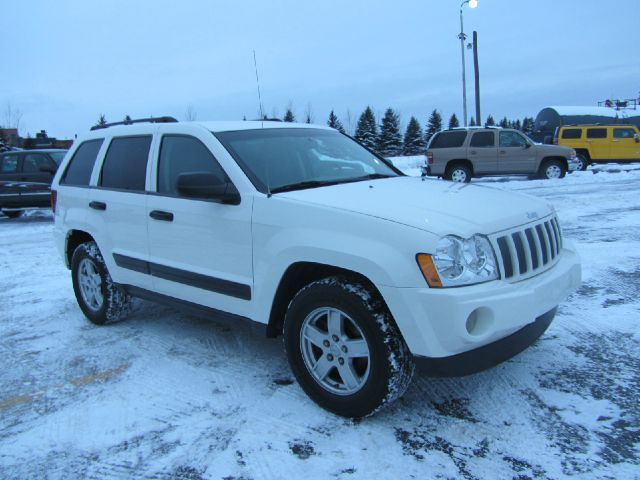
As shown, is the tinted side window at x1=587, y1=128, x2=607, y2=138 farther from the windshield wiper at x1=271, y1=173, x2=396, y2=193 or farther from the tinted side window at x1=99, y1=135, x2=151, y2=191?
the tinted side window at x1=99, y1=135, x2=151, y2=191

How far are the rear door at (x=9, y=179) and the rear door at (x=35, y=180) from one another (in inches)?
5.8

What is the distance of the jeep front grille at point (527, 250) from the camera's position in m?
2.92

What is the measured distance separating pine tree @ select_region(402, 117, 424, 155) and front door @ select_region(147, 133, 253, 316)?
191ft

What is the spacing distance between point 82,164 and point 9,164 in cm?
974

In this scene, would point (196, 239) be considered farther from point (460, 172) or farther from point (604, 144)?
point (604, 144)

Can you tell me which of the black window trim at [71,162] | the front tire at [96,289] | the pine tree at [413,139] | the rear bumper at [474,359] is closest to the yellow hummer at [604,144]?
the black window trim at [71,162]

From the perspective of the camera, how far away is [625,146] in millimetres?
21625

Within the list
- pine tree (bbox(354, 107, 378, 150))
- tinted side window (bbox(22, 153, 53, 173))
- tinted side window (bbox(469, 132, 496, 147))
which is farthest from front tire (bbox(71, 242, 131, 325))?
pine tree (bbox(354, 107, 378, 150))

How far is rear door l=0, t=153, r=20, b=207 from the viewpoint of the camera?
42.2 feet

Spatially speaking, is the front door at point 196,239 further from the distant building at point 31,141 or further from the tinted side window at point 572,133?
the tinted side window at point 572,133

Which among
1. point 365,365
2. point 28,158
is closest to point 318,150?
point 365,365

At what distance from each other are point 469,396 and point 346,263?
1209mm

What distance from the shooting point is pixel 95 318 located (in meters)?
4.96

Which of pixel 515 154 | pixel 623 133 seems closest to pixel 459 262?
pixel 515 154
